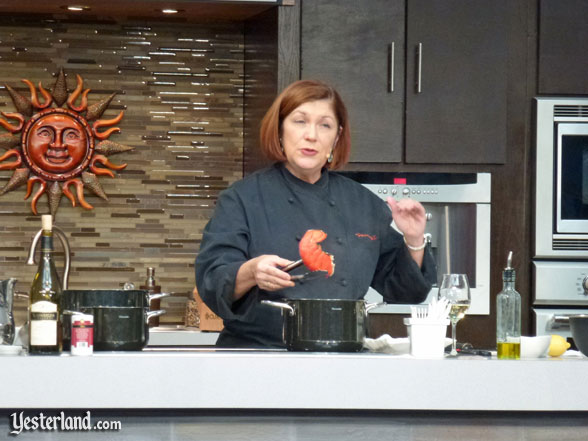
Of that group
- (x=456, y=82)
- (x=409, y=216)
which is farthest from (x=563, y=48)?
(x=409, y=216)

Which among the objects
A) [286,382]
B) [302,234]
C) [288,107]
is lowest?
[286,382]

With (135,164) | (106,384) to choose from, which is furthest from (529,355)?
(135,164)

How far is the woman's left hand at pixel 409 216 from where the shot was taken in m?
2.13

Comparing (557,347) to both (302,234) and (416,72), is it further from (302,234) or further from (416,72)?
Answer: (416,72)

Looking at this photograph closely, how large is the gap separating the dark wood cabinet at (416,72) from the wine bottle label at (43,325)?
1937mm

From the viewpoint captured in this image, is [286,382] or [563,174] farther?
[563,174]

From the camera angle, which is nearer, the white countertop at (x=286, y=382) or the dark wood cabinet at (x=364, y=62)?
the white countertop at (x=286, y=382)

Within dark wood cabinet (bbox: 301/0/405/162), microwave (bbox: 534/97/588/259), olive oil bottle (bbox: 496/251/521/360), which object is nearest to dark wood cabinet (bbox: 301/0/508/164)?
dark wood cabinet (bbox: 301/0/405/162)

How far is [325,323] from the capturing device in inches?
75.3

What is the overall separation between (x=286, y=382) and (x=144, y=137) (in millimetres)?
2571

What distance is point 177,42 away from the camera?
416 cm

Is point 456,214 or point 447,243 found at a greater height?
point 456,214

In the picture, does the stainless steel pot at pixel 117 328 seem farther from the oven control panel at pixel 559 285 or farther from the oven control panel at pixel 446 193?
the oven control panel at pixel 559 285

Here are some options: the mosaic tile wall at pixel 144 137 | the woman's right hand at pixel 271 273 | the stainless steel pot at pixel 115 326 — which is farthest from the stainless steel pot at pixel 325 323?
the mosaic tile wall at pixel 144 137
